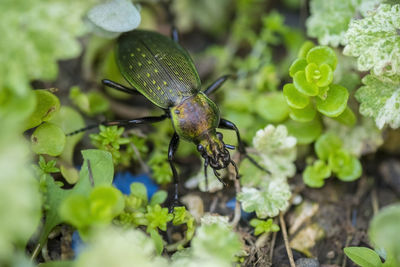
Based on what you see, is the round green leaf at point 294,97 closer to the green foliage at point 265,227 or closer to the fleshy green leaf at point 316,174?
the fleshy green leaf at point 316,174

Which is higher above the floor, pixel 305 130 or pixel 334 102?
pixel 334 102

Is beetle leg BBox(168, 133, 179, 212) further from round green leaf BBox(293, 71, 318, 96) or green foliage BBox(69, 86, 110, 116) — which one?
round green leaf BBox(293, 71, 318, 96)

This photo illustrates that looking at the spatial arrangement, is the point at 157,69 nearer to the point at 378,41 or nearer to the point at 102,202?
the point at 102,202

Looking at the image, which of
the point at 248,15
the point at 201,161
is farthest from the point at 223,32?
the point at 201,161

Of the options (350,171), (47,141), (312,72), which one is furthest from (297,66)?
(47,141)

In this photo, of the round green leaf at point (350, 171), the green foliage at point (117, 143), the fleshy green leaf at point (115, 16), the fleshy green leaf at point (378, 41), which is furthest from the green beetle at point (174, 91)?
the fleshy green leaf at point (378, 41)

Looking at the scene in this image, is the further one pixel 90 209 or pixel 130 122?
pixel 130 122
